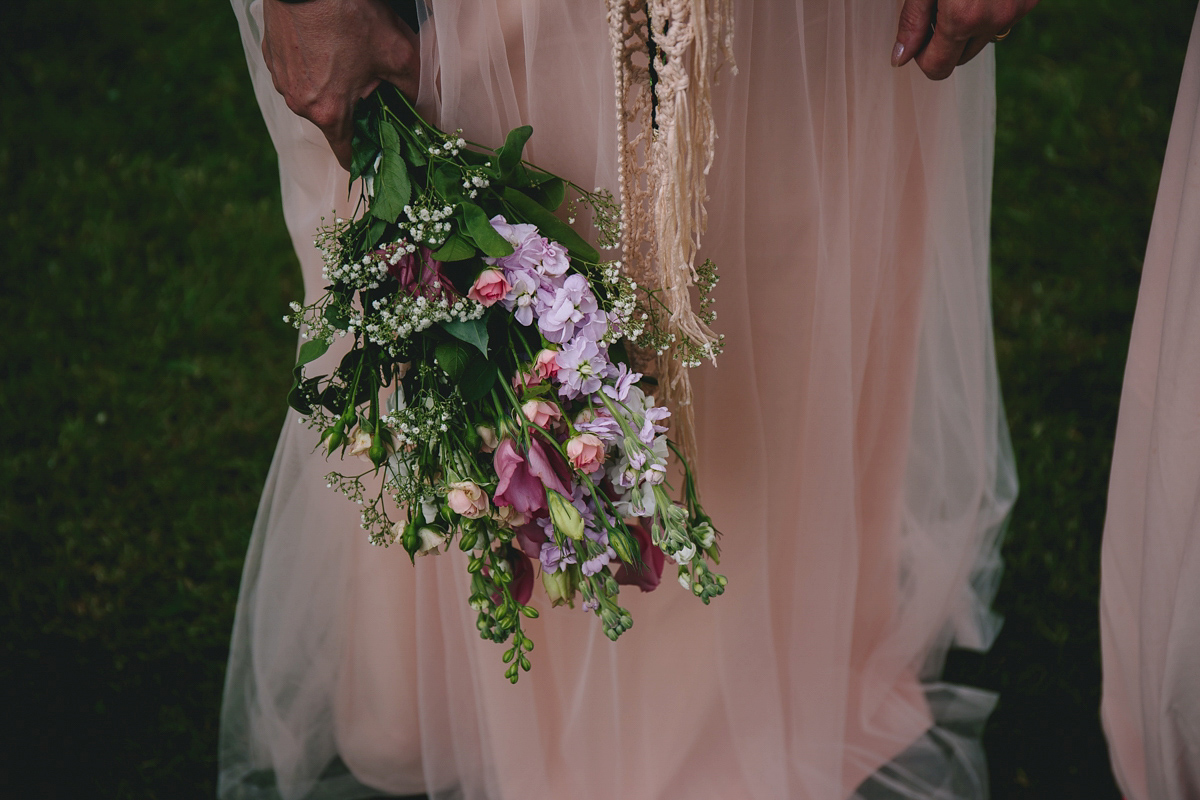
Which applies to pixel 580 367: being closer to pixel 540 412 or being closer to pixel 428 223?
pixel 540 412

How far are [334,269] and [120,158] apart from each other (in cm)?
276

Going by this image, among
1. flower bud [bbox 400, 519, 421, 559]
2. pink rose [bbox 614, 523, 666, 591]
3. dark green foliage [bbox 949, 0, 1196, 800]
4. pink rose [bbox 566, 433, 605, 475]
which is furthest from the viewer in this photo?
dark green foliage [bbox 949, 0, 1196, 800]

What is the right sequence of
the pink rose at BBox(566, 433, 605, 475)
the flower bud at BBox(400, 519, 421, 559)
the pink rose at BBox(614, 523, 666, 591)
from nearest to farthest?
1. the pink rose at BBox(566, 433, 605, 475)
2. the flower bud at BBox(400, 519, 421, 559)
3. the pink rose at BBox(614, 523, 666, 591)

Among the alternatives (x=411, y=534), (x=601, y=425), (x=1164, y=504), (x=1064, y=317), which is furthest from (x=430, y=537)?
(x=1064, y=317)

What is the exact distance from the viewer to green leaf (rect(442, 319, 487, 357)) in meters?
1.00

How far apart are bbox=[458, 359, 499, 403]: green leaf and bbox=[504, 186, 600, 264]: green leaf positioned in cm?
17

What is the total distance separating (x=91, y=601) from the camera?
2.10 m

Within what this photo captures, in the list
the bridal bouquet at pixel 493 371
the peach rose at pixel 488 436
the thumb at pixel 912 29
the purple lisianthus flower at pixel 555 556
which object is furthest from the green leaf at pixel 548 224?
the thumb at pixel 912 29

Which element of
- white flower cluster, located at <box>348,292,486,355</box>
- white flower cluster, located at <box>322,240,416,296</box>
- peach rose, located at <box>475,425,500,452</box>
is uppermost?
white flower cluster, located at <box>322,240,416,296</box>

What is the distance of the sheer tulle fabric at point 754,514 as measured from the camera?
119cm

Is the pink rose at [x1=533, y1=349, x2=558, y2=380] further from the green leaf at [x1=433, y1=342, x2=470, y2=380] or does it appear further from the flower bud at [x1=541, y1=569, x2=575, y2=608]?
the flower bud at [x1=541, y1=569, x2=575, y2=608]

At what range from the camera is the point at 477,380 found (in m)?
1.03

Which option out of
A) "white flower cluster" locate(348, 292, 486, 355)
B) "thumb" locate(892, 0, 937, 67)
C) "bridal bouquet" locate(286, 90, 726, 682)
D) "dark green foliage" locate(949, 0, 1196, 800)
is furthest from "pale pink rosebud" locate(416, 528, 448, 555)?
"dark green foliage" locate(949, 0, 1196, 800)

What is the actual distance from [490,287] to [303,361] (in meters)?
0.26
